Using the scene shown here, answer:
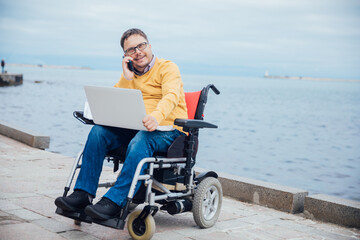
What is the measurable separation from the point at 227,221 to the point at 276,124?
1063 inches

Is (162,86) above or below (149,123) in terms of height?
above

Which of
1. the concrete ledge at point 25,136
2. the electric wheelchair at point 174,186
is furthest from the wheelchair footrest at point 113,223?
the concrete ledge at point 25,136

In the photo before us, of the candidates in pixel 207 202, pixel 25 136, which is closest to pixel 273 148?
pixel 25 136

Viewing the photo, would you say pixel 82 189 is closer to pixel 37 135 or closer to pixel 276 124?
pixel 37 135

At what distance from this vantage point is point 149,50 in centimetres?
354

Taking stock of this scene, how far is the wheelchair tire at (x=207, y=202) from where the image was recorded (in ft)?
11.6

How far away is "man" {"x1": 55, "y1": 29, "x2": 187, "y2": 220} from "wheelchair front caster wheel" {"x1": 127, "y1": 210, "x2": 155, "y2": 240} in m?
0.18

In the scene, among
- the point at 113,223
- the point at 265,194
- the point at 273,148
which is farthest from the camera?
the point at 273,148

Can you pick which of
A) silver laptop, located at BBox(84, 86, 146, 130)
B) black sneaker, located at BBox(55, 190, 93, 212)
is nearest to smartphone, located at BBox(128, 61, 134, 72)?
silver laptop, located at BBox(84, 86, 146, 130)

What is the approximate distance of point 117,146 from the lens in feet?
11.3

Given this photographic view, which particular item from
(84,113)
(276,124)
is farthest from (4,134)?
(276,124)

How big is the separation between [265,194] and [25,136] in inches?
164

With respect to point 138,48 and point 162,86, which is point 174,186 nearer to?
point 162,86

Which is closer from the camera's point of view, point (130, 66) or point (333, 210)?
point (130, 66)
